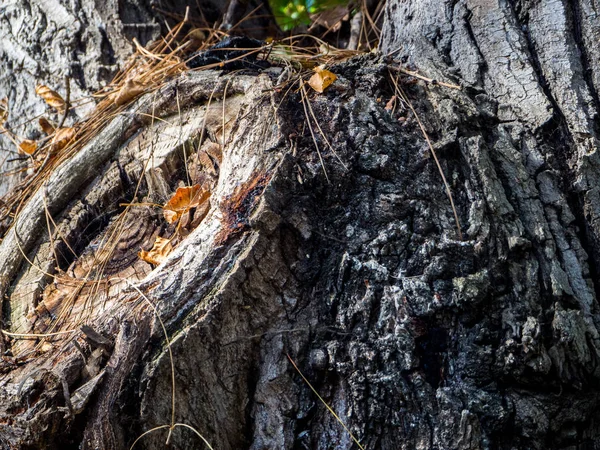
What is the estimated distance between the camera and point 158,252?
1683 millimetres

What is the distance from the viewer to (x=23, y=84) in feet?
8.96

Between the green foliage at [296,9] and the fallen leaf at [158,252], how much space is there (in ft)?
6.29

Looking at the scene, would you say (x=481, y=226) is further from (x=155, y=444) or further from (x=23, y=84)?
(x=23, y=84)

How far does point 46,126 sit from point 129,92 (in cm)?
69

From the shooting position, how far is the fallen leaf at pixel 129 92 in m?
2.11

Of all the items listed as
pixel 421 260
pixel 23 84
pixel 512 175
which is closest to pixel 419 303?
pixel 421 260

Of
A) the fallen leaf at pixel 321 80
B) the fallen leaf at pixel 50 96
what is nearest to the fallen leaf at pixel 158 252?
the fallen leaf at pixel 321 80

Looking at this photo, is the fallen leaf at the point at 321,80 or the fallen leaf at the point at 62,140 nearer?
the fallen leaf at the point at 321,80

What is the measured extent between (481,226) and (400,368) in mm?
453

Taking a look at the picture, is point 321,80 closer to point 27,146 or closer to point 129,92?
point 129,92

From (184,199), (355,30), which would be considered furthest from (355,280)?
(355,30)

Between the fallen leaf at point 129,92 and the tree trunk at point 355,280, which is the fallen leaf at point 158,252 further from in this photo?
the fallen leaf at point 129,92

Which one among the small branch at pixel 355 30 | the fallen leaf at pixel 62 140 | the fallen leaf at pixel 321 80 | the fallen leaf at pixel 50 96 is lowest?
the fallen leaf at pixel 62 140

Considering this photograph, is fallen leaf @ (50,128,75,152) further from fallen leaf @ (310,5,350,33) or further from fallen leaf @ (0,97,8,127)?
fallen leaf @ (310,5,350,33)
